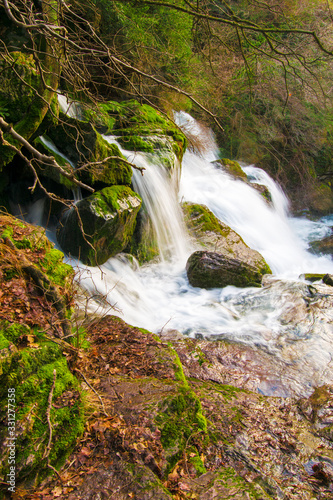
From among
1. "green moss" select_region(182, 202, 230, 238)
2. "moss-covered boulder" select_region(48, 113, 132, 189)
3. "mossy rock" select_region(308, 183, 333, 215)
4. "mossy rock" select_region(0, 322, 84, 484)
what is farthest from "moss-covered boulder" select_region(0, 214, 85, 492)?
"mossy rock" select_region(308, 183, 333, 215)

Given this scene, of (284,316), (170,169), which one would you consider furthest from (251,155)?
(284,316)

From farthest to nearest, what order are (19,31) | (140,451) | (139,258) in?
(139,258), (19,31), (140,451)

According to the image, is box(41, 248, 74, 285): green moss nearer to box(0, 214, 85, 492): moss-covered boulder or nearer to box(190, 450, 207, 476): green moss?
box(0, 214, 85, 492): moss-covered boulder

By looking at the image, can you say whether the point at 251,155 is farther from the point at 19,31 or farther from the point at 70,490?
the point at 70,490

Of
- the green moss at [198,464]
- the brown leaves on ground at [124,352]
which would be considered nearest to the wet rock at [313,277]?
the brown leaves on ground at [124,352]

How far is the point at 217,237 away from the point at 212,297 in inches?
83.4

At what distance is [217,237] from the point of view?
8406 mm

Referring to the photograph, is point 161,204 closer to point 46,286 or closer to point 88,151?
point 88,151

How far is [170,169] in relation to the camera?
338 inches

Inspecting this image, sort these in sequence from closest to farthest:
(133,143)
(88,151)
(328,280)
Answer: (88,151)
(328,280)
(133,143)

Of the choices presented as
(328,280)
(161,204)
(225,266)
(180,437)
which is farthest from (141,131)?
(180,437)

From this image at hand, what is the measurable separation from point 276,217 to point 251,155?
155 inches

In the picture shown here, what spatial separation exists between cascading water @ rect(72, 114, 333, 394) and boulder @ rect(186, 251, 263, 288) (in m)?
0.17

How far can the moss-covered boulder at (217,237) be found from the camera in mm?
7562
